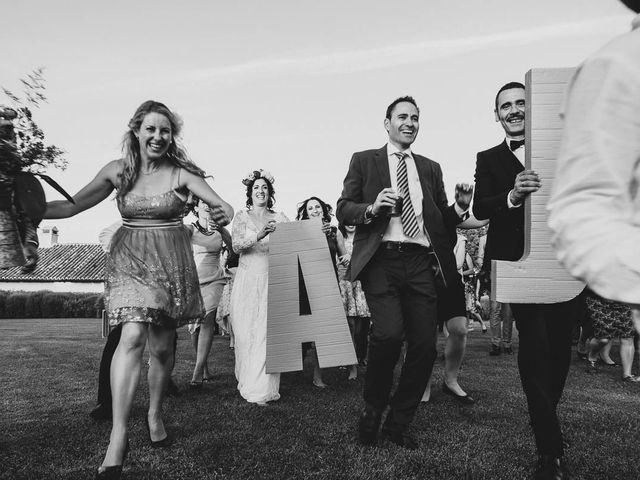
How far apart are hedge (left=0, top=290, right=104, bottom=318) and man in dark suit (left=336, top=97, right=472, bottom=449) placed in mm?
36903

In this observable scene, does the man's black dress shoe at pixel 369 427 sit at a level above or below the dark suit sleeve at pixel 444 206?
below

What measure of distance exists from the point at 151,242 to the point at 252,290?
277 cm

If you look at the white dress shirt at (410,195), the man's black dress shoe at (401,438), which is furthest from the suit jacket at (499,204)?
the man's black dress shoe at (401,438)

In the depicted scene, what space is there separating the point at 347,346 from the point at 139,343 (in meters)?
2.66

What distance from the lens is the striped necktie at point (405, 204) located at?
4207 mm

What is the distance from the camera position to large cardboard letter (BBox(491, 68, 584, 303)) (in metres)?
2.93

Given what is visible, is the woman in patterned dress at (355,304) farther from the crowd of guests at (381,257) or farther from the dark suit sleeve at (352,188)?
the crowd of guests at (381,257)

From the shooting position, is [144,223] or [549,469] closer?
[549,469]

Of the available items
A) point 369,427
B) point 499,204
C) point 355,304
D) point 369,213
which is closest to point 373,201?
point 369,213

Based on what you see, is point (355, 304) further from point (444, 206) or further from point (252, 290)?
point (444, 206)

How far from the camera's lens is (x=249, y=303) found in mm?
6414

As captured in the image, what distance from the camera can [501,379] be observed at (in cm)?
718

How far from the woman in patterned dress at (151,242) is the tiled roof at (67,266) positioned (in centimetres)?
5161

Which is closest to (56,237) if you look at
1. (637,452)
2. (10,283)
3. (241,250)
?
(10,283)
